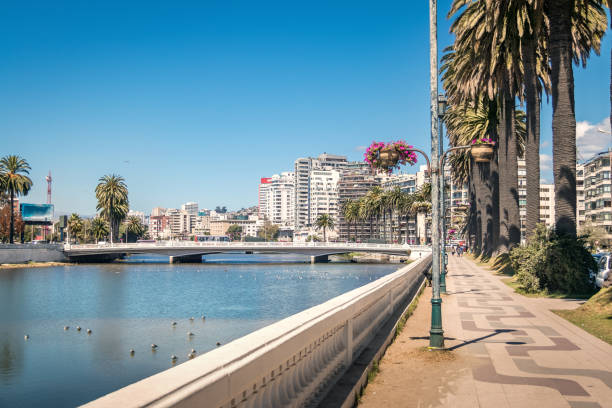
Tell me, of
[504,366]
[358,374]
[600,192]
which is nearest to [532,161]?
[504,366]

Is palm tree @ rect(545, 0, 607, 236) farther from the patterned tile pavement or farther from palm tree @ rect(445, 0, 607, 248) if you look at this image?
the patterned tile pavement

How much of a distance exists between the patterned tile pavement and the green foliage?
10.8 feet

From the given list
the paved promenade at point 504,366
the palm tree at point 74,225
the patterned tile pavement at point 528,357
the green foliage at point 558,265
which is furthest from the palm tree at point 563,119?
the palm tree at point 74,225

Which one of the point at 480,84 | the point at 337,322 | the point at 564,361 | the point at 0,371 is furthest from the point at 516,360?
the point at 480,84

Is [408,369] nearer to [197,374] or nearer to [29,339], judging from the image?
[197,374]

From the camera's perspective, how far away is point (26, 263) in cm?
10006

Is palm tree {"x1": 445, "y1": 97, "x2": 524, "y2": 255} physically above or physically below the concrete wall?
above

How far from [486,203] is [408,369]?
182 ft

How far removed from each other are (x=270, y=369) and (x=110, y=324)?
32.9 m

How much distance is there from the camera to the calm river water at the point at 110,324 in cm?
2141

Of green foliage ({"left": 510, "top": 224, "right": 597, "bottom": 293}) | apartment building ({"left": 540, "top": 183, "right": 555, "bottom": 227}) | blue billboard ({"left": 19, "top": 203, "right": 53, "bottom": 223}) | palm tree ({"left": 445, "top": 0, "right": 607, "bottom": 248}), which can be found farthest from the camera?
apartment building ({"left": 540, "top": 183, "right": 555, "bottom": 227})

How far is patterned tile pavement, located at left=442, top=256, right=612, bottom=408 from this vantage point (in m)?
9.07

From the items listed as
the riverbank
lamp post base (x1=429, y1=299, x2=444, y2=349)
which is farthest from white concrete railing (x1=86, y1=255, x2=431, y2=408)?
the riverbank

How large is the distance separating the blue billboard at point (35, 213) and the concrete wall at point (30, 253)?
22892mm
